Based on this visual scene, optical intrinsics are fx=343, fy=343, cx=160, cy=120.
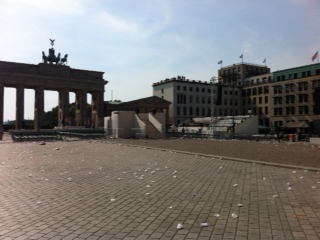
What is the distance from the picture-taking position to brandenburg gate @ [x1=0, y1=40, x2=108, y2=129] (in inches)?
3400

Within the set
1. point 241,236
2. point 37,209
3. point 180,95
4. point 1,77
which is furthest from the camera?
point 180,95

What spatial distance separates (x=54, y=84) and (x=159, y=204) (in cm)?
8875

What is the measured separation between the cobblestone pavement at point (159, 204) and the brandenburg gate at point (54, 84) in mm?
75047

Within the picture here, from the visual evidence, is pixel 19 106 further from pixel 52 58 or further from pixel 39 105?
pixel 52 58

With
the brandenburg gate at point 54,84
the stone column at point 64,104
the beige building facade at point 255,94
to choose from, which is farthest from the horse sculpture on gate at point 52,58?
the beige building facade at point 255,94

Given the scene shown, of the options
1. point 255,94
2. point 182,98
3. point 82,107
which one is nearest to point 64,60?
point 82,107

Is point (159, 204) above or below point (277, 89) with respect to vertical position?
below

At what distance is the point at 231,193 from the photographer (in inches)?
355

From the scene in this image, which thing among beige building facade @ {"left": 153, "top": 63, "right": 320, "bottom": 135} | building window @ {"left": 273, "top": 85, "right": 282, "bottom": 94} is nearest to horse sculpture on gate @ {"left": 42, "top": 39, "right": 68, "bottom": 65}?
beige building facade @ {"left": 153, "top": 63, "right": 320, "bottom": 135}

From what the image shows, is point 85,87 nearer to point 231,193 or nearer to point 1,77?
point 1,77

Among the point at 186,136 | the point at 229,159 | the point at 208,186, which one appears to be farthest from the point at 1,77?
the point at 208,186

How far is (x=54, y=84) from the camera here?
91.3 m

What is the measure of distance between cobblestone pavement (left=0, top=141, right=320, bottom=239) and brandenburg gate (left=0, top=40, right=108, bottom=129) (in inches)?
2955

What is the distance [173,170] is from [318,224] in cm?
770
